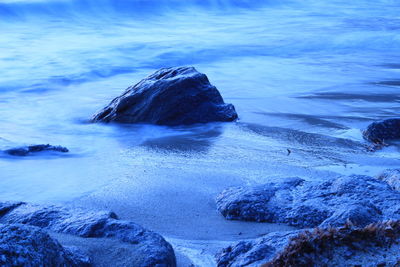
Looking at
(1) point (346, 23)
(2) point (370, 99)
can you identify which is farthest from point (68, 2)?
(2) point (370, 99)

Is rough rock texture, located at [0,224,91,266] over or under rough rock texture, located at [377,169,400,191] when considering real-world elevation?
over

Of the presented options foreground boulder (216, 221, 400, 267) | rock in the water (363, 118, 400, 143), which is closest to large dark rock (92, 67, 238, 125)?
rock in the water (363, 118, 400, 143)

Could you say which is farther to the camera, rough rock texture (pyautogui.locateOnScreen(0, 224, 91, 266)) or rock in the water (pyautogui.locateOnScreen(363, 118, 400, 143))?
rock in the water (pyautogui.locateOnScreen(363, 118, 400, 143))

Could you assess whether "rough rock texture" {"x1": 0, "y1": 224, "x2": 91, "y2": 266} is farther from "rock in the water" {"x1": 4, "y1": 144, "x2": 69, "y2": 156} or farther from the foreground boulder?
"rock in the water" {"x1": 4, "y1": 144, "x2": 69, "y2": 156}

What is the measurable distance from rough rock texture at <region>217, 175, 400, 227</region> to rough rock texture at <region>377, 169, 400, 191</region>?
24 centimetres

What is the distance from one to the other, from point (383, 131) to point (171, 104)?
2196 millimetres

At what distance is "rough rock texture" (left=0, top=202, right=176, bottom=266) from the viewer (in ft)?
7.95

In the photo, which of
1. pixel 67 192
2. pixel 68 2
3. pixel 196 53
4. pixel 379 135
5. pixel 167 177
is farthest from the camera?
pixel 68 2

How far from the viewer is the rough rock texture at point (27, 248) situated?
176 cm

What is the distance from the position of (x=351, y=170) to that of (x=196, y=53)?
789 centimetres

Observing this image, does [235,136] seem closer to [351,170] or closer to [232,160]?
[232,160]

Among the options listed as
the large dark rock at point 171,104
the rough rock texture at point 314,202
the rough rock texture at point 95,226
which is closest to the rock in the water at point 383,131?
the large dark rock at point 171,104

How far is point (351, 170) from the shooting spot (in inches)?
164

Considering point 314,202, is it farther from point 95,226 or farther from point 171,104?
point 171,104
